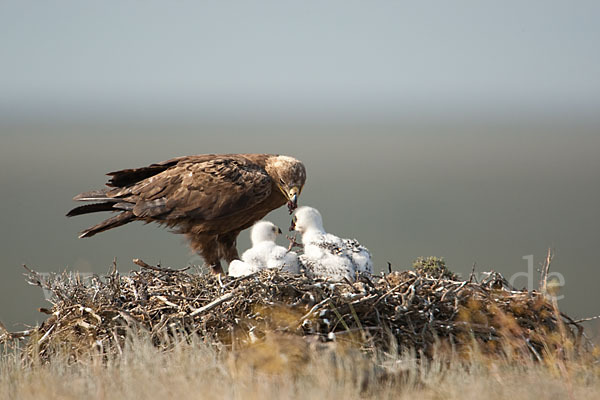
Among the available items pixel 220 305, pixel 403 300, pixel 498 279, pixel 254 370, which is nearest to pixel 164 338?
pixel 220 305

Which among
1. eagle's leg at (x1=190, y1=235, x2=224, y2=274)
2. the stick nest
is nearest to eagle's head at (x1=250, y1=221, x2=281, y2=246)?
eagle's leg at (x1=190, y1=235, x2=224, y2=274)

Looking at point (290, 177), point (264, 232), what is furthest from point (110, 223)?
point (290, 177)

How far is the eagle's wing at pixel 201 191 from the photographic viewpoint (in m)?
8.33

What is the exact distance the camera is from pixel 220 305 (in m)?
6.78

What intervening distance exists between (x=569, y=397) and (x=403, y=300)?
1.85m

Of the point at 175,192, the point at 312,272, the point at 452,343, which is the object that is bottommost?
the point at 452,343

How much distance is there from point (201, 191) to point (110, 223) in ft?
3.80

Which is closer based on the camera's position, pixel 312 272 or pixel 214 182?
pixel 312 272

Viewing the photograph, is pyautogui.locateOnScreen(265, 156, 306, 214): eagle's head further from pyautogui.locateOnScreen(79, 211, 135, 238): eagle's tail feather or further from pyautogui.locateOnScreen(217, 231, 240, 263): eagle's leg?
pyautogui.locateOnScreen(79, 211, 135, 238): eagle's tail feather

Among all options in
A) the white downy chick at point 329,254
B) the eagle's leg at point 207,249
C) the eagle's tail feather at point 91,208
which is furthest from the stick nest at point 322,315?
the eagle's tail feather at point 91,208

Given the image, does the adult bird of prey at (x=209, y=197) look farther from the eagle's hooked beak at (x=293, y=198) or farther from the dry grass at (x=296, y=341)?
the dry grass at (x=296, y=341)

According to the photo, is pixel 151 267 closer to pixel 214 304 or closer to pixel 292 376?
pixel 214 304

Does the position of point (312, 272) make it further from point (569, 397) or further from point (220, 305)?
point (569, 397)

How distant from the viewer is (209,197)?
27.5 feet
